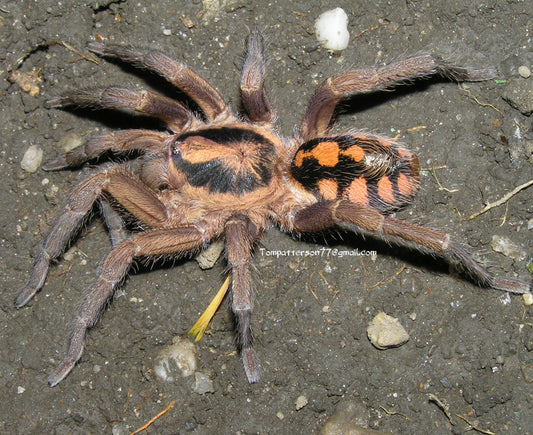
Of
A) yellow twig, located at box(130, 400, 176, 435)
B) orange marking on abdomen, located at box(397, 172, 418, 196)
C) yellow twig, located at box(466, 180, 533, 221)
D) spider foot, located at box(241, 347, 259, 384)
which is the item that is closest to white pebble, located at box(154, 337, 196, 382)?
yellow twig, located at box(130, 400, 176, 435)

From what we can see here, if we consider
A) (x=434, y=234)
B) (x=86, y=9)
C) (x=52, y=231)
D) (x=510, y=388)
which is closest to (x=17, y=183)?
(x=52, y=231)

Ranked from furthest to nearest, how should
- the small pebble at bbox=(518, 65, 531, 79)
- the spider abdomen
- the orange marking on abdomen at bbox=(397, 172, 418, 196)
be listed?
the small pebble at bbox=(518, 65, 531, 79), the orange marking on abdomen at bbox=(397, 172, 418, 196), the spider abdomen

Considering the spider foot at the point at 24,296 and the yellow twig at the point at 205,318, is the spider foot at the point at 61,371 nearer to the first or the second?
the spider foot at the point at 24,296

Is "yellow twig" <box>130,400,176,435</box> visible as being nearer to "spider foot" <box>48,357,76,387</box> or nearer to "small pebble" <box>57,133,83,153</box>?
"spider foot" <box>48,357,76,387</box>

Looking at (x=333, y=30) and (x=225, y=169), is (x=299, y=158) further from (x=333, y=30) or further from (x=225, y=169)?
(x=333, y=30)

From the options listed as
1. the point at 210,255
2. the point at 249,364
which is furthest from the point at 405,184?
the point at 249,364

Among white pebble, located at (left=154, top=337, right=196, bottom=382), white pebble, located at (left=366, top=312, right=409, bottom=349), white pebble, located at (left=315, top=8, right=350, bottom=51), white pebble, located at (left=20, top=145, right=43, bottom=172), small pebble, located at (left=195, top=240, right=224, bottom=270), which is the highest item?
white pebble, located at (left=315, top=8, right=350, bottom=51)

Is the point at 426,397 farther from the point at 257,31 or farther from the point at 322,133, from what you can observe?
the point at 257,31
